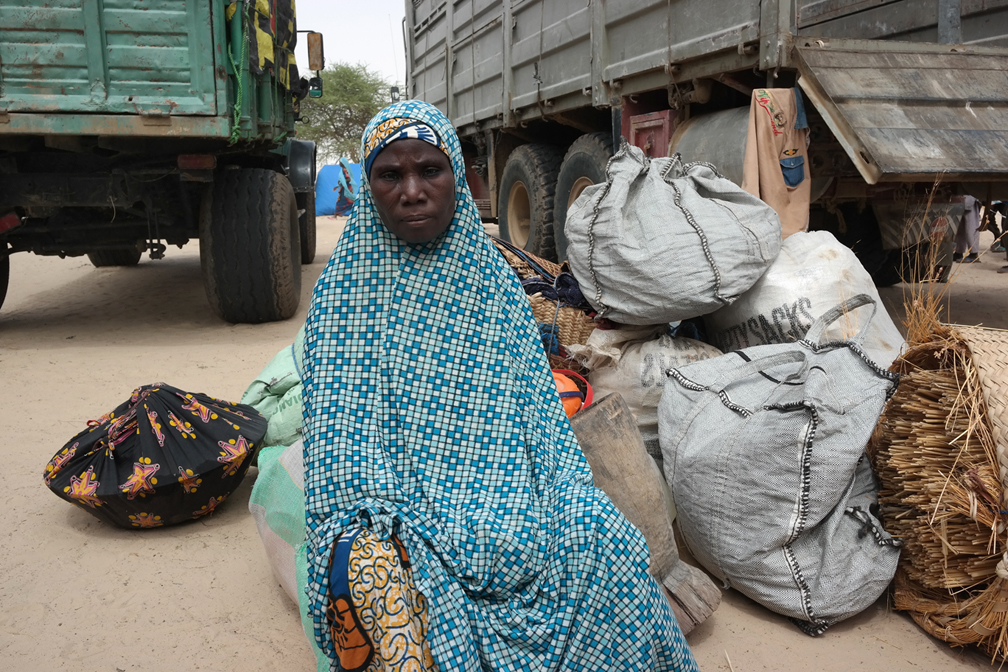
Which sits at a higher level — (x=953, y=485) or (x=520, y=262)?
(x=520, y=262)

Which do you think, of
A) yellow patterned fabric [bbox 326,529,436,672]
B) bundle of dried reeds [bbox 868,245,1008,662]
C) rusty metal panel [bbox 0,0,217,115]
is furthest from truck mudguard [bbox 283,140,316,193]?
yellow patterned fabric [bbox 326,529,436,672]

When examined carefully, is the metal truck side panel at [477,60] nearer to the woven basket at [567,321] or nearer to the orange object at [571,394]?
the woven basket at [567,321]

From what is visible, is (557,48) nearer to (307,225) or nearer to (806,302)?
(806,302)

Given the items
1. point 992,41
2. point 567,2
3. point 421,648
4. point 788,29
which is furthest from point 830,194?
point 421,648

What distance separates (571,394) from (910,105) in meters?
2.05

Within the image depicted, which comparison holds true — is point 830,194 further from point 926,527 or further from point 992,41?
point 926,527

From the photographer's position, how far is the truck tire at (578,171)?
5.01m

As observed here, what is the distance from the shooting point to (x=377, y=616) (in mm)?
1325

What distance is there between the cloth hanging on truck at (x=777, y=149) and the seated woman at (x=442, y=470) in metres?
1.89

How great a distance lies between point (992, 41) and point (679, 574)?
396 centimetres

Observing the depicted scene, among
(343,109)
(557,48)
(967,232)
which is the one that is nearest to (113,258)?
(557,48)

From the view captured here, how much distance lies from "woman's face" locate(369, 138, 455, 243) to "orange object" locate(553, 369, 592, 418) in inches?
33.2

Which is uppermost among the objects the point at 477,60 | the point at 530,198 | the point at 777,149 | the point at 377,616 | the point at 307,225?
the point at 477,60

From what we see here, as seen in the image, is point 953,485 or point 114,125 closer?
point 953,485
